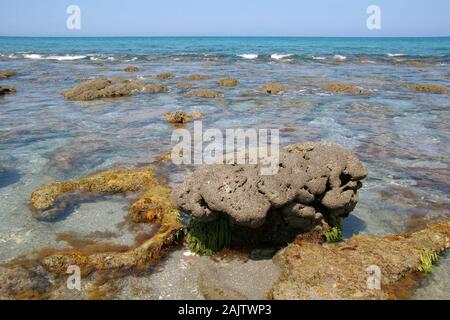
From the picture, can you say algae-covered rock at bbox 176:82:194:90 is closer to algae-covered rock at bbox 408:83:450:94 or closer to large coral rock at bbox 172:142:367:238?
algae-covered rock at bbox 408:83:450:94

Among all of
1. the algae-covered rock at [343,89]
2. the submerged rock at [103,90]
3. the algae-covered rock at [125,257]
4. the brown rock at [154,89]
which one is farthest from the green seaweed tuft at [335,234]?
the brown rock at [154,89]

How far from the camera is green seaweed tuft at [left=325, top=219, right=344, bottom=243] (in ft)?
28.9

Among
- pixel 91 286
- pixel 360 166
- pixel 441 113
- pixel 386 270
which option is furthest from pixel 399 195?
pixel 441 113

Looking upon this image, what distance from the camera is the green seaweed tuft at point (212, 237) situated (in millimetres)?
8453

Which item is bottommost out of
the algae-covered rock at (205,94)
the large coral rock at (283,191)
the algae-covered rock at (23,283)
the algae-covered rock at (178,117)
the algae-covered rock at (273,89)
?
the algae-covered rock at (23,283)

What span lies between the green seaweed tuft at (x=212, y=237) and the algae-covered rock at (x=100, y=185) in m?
3.79

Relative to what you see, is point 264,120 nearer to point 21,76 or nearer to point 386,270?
point 386,270

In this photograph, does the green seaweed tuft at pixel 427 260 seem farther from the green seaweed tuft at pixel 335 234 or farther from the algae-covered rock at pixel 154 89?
the algae-covered rock at pixel 154 89

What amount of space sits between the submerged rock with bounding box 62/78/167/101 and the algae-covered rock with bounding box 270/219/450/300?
75.0ft

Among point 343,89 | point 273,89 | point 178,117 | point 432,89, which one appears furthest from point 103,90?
point 432,89

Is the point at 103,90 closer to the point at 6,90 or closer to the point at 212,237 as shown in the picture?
the point at 6,90

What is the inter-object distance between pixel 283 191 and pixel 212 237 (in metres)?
1.78

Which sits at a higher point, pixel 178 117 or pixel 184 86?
pixel 184 86

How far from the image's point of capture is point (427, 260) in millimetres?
8016
